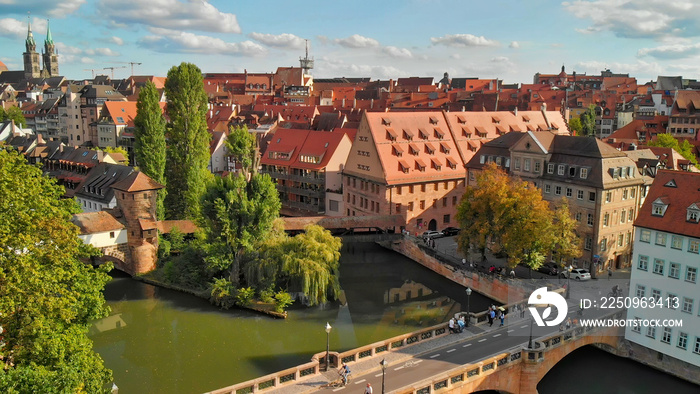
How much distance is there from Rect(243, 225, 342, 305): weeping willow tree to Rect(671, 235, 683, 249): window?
2219 centimetres

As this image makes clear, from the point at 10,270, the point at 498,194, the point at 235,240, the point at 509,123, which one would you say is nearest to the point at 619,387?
the point at 498,194

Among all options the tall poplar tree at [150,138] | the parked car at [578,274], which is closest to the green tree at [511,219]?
the parked car at [578,274]

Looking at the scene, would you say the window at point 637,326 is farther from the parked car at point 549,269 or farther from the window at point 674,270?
the parked car at point 549,269

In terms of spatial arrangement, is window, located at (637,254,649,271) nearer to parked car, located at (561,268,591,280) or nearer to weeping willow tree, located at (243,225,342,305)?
parked car, located at (561,268,591,280)

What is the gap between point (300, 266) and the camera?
143ft

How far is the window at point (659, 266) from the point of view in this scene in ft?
113

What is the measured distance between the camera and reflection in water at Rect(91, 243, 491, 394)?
1340 inches

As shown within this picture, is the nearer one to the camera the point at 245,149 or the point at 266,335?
the point at 266,335

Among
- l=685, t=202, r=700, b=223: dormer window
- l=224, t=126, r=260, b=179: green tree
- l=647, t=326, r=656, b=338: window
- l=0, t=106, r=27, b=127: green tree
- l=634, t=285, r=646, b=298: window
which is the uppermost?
l=0, t=106, r=27, b=127: green tree

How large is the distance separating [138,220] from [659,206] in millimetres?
38949


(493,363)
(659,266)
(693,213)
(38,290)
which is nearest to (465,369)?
(493,363)

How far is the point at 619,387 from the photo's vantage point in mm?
33312

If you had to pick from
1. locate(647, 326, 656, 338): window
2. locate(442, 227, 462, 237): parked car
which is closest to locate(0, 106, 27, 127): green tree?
locate(442, 227, 462, 237): parked car

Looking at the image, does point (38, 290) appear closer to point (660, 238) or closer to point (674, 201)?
point (660, 238)
